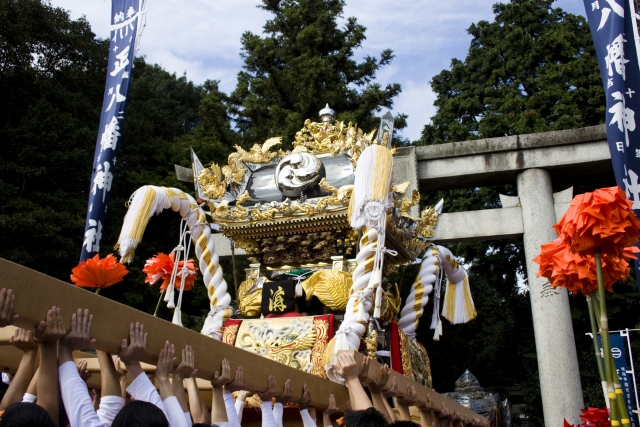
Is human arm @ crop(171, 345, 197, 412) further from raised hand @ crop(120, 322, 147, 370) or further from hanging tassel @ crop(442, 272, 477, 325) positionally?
hanging tassel @ crop(442, 272, 477, 325)

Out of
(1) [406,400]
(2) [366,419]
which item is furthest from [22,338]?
(1) [406,400]

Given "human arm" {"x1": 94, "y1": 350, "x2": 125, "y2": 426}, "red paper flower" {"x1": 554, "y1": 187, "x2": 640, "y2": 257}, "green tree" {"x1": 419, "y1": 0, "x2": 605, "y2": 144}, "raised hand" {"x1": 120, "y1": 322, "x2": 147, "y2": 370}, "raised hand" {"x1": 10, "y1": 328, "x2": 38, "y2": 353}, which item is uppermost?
"green tree" {"x1": 419, "y1": 0, "x2": 605, "y2": 144}

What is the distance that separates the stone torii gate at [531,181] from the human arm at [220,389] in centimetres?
729

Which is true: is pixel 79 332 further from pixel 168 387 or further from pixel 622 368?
pixel 622 368

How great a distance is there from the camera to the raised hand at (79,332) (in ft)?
7.02

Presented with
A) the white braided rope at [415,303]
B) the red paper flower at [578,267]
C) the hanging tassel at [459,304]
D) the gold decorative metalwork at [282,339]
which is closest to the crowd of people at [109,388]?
the red paper flower at [578,267]

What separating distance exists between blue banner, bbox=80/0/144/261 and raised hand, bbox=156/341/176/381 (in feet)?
15.5

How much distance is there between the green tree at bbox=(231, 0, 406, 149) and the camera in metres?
16.1

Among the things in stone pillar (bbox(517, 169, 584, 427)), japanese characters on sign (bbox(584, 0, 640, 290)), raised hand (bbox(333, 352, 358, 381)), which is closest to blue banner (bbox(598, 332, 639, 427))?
stone pillar (bbox(517, 169, 584, 427))

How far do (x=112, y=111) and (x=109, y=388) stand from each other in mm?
5913

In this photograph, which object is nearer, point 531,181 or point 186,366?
point 186,366

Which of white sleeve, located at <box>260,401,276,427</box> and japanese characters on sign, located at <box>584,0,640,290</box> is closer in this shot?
white sleeve, located at <box>260,401,276,427</box>

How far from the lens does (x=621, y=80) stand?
5379mm

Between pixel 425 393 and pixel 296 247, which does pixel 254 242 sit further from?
pixel 425 393
